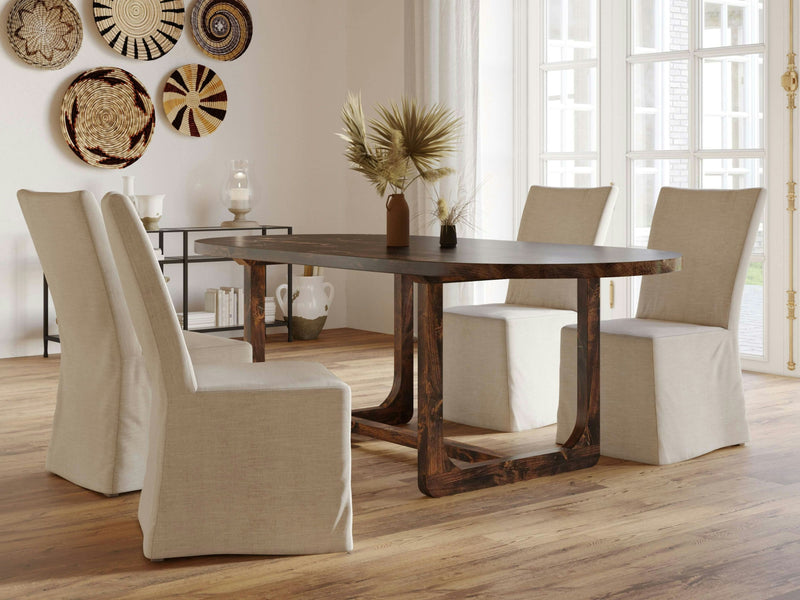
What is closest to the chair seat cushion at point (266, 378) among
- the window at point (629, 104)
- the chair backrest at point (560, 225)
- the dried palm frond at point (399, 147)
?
the dried palm frond at point (399, 147)

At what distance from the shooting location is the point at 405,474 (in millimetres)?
3270

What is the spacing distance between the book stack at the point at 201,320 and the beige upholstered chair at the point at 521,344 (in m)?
2.27

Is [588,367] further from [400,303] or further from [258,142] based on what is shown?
[258,142]

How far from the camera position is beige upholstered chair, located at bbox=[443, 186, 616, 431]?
388 cm

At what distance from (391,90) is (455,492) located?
12.9 feet

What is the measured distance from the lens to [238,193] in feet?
20.1

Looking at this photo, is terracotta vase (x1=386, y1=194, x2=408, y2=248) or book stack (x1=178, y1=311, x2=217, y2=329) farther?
book stack (x1=178, y1=311, x2=217, y2=329)

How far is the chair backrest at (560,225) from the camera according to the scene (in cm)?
410

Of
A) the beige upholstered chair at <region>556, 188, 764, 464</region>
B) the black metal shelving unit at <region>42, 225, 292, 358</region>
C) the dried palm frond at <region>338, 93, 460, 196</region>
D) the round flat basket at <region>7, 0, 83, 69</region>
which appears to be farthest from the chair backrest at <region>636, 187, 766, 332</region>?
the round flat basket at <region>7, 0, 83, 69</region>

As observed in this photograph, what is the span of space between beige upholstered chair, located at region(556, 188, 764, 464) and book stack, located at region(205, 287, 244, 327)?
112 inches

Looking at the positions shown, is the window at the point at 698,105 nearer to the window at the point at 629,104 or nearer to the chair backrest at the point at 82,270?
the window at the point at 629,104

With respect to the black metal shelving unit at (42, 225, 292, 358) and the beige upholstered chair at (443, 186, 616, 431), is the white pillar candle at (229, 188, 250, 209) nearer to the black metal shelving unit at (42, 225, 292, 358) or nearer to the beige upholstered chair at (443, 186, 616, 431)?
the black metal shelving unit at (42, 225, 292, 358)

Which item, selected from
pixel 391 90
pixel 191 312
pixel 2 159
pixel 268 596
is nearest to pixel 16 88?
pixel 2 159

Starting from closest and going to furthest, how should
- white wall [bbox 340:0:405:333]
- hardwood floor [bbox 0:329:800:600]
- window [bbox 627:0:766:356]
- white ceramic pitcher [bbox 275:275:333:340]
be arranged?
hardwood floor [bbox 0:329:800:600]
window [bbox 627:0:766:356]
white ceramic pitcher [bbox 275:275:333:340]
white wall [bbox 340:0:405:333]
